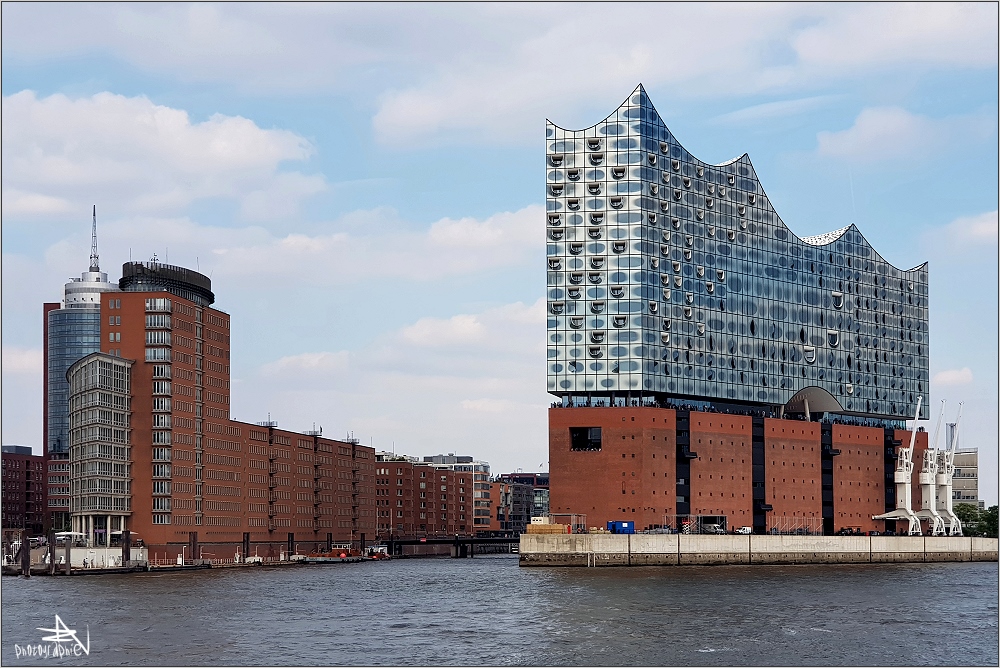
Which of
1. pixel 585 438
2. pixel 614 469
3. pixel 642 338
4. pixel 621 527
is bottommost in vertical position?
pixel 621 527

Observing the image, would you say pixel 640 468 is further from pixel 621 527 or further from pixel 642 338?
pixel 642 338

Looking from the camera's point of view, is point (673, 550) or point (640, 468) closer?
point (673, 550)

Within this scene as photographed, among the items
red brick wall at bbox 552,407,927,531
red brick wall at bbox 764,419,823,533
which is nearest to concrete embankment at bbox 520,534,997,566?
red brick wall at bbox 552,407,927,531

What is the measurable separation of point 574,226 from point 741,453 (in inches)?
1538

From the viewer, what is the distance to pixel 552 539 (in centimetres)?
16650

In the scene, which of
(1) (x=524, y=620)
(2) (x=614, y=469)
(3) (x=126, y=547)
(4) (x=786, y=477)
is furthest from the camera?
(4) (x=786, y=477)

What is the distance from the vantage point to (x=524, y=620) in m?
94.4

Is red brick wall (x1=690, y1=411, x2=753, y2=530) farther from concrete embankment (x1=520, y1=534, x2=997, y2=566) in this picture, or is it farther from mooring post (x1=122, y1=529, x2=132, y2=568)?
mooring post (x1=122, y1=529, x2=132, y2=568)

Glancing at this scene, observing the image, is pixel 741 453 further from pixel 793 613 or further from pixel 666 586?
pixel 793 613

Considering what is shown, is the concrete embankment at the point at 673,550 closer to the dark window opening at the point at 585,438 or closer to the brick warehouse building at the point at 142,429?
the dark window opening at the point at 585,438

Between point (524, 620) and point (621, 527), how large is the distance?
7788cm

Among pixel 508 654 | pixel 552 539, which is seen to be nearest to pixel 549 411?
pixel 552 539

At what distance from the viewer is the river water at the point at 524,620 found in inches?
2963

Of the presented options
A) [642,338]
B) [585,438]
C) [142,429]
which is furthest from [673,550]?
[142,429]
